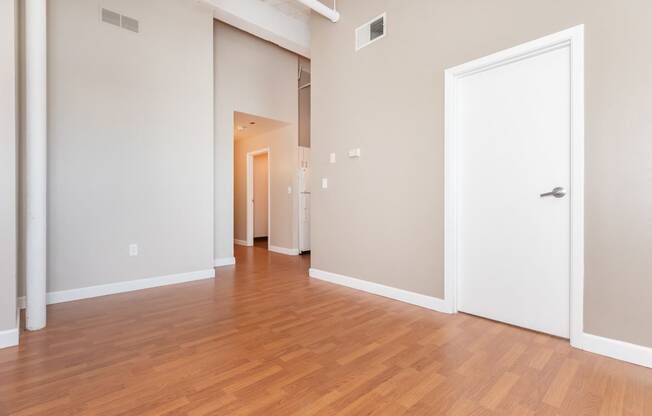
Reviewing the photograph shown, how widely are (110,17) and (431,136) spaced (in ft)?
11.6

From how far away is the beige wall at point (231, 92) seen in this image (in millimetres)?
4801

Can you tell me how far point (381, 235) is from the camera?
333 centimetres

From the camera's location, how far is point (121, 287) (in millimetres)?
3461

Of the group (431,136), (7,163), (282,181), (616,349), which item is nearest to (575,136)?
(431,136)

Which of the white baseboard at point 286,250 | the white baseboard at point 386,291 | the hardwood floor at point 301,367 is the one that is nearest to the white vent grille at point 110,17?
the hardwood floor at point 301,367

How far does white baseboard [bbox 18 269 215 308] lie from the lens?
310 cm

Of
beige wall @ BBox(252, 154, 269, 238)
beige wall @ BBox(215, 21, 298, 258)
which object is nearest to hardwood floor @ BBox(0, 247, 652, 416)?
beige wall @ BBox(215, 21, 298, 258)

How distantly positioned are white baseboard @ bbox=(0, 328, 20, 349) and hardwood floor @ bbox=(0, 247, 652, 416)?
3.2 inches

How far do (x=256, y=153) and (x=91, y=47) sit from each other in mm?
3581

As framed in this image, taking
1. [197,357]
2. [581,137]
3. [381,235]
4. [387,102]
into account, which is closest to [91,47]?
[387,102]

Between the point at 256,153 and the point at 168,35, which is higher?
the point at 168,35

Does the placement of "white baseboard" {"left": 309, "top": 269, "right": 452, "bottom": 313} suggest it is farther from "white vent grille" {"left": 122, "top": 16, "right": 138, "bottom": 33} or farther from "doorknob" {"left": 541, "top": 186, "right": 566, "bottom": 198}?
"white vent grille" {"left": 122, "top": 16, "right": 138, "bottom": 33}

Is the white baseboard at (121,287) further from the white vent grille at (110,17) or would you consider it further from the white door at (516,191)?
the white door at (516,191)

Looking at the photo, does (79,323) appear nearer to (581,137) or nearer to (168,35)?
(168,35)
